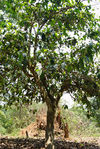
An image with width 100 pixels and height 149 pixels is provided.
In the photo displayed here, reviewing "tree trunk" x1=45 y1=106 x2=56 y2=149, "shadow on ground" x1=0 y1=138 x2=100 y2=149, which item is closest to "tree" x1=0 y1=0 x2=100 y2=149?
"tree trunk" x1=45 y1=106 x2=56 y2=149

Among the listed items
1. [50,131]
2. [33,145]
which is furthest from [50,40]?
[33,145]

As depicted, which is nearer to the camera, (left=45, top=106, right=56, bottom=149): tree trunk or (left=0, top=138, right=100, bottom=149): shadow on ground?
(left=45, top=106, right=56, bottom=149): tree trunk

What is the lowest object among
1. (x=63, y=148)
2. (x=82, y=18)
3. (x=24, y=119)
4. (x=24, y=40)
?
(x=63, y=148)

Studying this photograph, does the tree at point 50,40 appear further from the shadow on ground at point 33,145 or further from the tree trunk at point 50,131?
the shadow on ground at point 33,145

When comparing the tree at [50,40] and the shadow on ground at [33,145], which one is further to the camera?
the shadow on ground at [33,145]

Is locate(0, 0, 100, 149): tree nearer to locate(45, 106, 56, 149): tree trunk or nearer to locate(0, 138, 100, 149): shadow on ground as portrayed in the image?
locate(45, 106, 56, 149): tree trunk

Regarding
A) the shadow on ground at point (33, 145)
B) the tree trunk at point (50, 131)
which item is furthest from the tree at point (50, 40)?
the shadow on ground at point (33, 145)

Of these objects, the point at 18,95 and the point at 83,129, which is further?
the point at 83,129

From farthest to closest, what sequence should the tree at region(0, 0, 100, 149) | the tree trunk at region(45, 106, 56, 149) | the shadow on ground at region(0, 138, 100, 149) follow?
the shadow on ground at region(0, 138, 100, 149) → the tree trunk at region(45, 106, 56, 149) → the tree at region(0, 0, 100, 149)

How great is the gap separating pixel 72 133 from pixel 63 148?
8.69m

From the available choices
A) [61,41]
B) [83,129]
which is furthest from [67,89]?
[83,129]

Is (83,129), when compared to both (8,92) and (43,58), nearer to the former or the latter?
(8,92)

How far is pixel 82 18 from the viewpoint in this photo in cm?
636

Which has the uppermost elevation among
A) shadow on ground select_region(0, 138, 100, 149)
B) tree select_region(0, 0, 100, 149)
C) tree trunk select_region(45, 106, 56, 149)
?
tree select_region(0, 0, 100, 149)
